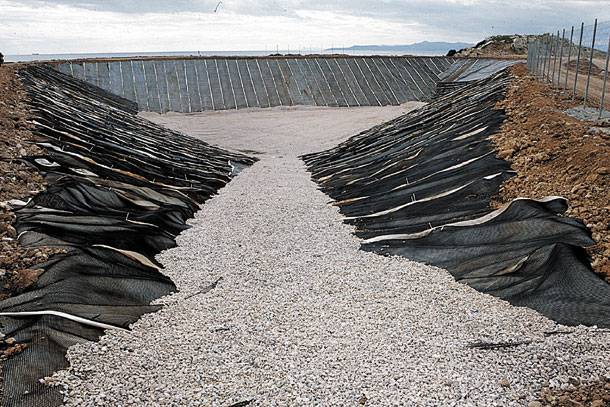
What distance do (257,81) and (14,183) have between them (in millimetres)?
18916

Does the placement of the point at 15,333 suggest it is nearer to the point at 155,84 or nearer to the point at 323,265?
the point at 323,265

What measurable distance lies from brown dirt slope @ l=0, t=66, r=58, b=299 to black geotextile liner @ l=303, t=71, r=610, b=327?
4.58m

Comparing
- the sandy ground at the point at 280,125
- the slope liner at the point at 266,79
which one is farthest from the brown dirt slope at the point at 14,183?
the slope liner at the point at 266,79

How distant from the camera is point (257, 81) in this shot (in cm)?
2598

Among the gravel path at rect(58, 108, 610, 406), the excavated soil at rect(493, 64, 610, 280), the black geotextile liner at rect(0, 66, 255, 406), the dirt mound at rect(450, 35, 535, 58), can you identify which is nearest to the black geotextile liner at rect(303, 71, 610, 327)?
the excavated soil at rect(493, 64, 610, 280)

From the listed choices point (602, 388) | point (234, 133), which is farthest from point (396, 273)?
point (234, 133)

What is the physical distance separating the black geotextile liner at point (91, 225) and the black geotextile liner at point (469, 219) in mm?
3200

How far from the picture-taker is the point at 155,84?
24828mm

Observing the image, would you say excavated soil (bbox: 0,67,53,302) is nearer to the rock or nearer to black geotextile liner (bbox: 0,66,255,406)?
black geotextile liner (bbox: 0,66,255,406)

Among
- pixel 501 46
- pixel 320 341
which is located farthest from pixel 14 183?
pixel 501 46

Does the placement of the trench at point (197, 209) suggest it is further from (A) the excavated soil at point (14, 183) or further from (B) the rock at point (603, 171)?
(B) the rock at point (603, 171)

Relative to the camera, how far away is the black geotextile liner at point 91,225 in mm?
4750

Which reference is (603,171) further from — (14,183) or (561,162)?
(14,183)

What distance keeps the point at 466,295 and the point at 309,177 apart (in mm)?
8752
